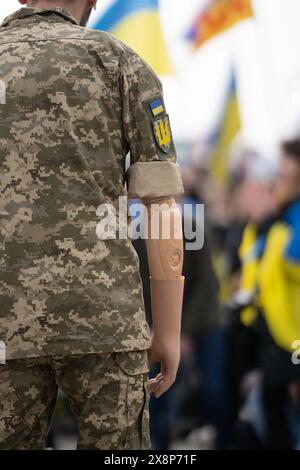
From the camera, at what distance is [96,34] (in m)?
3.23

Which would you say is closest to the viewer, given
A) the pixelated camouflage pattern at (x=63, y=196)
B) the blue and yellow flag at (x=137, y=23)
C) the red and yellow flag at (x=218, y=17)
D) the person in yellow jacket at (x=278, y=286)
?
the pixelated camouflage pattern at (x=63, y=196)

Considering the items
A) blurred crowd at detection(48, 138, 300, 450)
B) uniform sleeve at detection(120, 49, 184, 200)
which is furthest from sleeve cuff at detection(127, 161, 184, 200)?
blurred crowd at detection(48, 138, 300, 450)

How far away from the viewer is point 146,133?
325 cm

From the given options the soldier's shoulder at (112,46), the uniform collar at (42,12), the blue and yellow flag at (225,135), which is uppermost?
the uniform collar at (42,12)

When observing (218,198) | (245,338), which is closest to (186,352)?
(245,338)

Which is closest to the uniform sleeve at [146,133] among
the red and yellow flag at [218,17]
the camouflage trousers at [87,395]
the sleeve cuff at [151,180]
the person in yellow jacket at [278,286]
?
the sleeve cuff at [151,180]

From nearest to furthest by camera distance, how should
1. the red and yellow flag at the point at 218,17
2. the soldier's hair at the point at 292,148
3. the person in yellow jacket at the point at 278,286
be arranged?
the person in yellow jacket at the point at 278,286, the soldier's hair at the point at 292,148, the red and yellow flag at the point at 218,17

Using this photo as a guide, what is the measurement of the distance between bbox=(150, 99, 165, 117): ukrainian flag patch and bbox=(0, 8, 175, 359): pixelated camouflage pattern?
0.06m

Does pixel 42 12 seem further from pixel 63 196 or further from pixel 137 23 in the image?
pixel 137 23

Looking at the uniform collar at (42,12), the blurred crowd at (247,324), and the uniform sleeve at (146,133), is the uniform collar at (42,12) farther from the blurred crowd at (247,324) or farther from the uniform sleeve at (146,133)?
the blurred crowd at (247,324)

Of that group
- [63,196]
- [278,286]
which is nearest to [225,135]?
[278,286]

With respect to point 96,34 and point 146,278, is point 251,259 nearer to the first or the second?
point 146,278

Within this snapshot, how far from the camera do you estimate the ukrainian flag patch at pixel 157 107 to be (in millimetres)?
3258

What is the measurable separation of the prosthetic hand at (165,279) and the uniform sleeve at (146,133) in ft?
0.20
